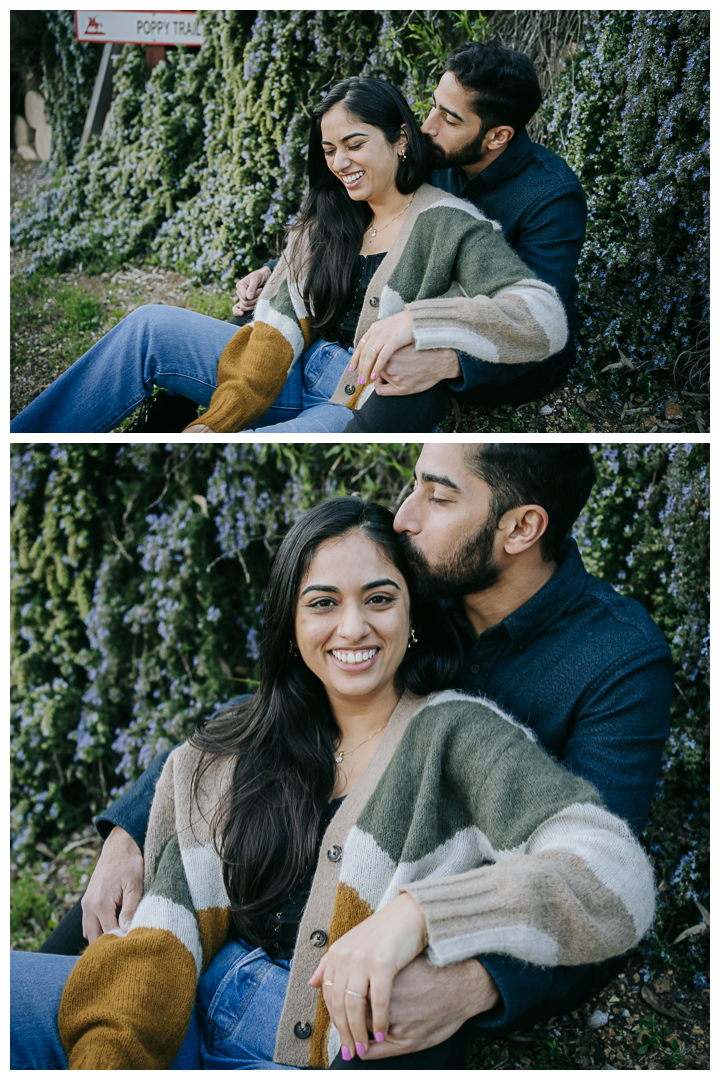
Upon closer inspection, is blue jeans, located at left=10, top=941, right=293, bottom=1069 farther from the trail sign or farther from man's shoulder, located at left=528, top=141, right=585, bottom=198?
the trail sign

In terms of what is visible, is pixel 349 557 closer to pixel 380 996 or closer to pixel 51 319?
pixel 380 996

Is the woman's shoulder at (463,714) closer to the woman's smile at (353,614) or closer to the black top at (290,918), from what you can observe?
the woman's smile at (353,614)

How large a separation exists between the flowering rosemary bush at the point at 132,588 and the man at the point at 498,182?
0.73m

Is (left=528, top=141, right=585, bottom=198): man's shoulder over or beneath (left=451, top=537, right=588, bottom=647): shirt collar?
over

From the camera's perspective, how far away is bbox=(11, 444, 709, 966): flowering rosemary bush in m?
3.16

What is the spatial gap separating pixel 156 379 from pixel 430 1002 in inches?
74.1

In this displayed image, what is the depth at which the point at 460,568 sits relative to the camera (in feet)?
6.05

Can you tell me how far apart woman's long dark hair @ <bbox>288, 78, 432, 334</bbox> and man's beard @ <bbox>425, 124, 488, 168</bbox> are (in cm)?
4

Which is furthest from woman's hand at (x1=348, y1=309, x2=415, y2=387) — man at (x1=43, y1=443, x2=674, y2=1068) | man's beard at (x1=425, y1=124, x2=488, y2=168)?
man's beard at (x1=425, y1=124, x2=488, y2=168)

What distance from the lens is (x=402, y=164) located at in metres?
2.25

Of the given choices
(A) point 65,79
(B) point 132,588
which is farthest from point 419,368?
(A) point 65,79

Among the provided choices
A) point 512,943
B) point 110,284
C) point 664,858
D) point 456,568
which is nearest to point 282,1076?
point 512,943

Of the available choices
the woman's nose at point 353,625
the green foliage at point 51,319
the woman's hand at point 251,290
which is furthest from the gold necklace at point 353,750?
the green foliage at point 51,319

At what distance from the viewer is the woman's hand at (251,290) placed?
263cm
